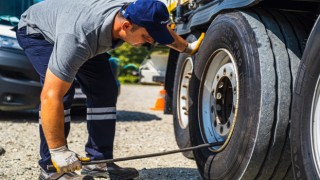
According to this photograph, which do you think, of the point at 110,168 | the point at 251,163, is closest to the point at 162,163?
the point at 110,168

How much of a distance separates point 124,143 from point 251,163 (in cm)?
258

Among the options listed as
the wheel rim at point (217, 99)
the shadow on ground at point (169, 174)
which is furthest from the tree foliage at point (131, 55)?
the wheel rim at point (217, 99)

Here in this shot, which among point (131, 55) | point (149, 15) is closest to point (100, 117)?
point (149, 15)

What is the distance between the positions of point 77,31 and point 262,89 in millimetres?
1057

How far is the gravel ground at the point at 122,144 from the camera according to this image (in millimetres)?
3646

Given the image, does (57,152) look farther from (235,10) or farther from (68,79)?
(235,10)

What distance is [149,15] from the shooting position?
8.52ft

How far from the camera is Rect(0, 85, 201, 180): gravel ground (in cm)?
365

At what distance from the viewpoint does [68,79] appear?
2678 mm

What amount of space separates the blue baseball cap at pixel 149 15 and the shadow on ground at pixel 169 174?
4.00 ft

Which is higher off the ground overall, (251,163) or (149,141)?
(251,163)

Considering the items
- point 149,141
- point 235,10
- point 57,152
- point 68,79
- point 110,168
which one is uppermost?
point 235,10

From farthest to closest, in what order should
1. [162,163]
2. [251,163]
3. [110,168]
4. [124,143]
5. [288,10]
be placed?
[124,143] < [162,163] < [110,168] < [288,10] < [251,163]

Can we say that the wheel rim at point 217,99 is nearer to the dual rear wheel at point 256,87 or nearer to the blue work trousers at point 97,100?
the dual rear wheel at point 256,87
